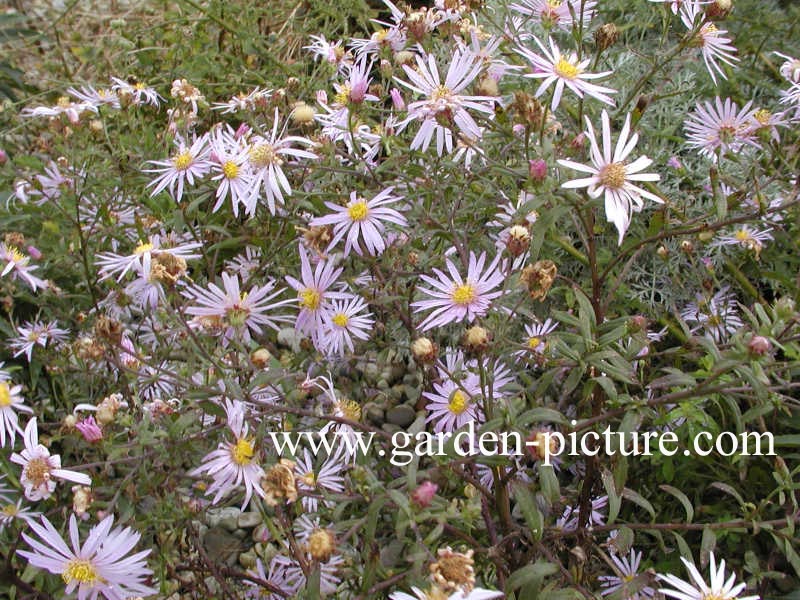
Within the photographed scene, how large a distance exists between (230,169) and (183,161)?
192 millimetres

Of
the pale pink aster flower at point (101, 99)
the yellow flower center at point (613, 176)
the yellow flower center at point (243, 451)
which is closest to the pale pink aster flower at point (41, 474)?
the yellow flower center at point (243, 451)

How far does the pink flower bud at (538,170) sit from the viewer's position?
1.19 meters

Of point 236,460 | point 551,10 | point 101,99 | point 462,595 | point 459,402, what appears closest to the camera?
point 462,595

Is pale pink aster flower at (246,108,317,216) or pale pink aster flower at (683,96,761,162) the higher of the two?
pale pink aster flower at (683,96,761,162)

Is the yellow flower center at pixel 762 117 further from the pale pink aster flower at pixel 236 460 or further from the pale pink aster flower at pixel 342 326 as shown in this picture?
the pale pink aster flower at pixel 236 460

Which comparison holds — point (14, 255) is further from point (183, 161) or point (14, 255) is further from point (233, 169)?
point (233, 169)

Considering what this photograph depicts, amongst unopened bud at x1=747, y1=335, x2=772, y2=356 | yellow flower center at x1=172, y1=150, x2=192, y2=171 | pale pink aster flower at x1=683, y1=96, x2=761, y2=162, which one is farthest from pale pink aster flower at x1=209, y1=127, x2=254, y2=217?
pale pink aster flower at x1=683, y1=96, x2=761, y2=162

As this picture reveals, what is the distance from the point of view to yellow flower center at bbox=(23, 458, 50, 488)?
1.23 m

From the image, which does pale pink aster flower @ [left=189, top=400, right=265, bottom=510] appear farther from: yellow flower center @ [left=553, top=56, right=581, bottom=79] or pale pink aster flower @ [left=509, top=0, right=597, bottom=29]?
pale pink aster flower @ [left=509, top=0, right=597, bottom=29]

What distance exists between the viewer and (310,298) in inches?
59.2

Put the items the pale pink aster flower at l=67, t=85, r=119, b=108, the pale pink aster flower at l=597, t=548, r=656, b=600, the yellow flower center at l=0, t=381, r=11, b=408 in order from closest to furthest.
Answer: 1. the pale pink aster flower at l=597, t=548, r=656, b=600
2. the yellow flower center at l=0, t=381, r=11, b=408
3. the pale pink aster flower at l=67, t=85, r=119, b=108

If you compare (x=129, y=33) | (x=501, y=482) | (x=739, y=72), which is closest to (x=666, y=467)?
(x=501, y=482)

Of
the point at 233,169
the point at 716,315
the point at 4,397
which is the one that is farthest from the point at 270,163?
the point at 716,315

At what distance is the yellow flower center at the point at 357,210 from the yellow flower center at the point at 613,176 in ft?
1.53
